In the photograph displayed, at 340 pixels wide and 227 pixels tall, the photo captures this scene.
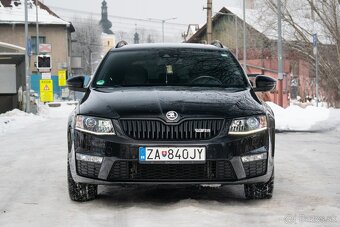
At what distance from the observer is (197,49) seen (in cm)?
714

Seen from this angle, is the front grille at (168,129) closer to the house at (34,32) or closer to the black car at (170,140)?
the black car at (170,140)

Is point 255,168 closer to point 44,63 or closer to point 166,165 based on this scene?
point 166,165

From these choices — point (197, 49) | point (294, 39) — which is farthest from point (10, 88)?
point (197, 49)

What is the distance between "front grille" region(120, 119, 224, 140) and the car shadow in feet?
2.26

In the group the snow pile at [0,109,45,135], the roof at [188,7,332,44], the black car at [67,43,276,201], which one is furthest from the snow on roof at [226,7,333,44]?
the black car at [67,43,276,201]

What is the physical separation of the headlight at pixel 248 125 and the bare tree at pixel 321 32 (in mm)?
26111

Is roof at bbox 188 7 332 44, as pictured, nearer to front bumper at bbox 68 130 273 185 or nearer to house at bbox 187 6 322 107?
house at bbox 187 6 322 107

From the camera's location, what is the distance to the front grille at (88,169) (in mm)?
5477

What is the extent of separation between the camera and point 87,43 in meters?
120

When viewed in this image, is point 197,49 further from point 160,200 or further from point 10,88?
point 10,88

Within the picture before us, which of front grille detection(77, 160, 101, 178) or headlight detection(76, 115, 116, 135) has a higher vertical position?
headlight detection(76, 115, 116, 135)

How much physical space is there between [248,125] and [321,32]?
29.9 meters

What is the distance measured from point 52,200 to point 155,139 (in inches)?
53.1

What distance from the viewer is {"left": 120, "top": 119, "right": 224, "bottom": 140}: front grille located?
5355 mm
